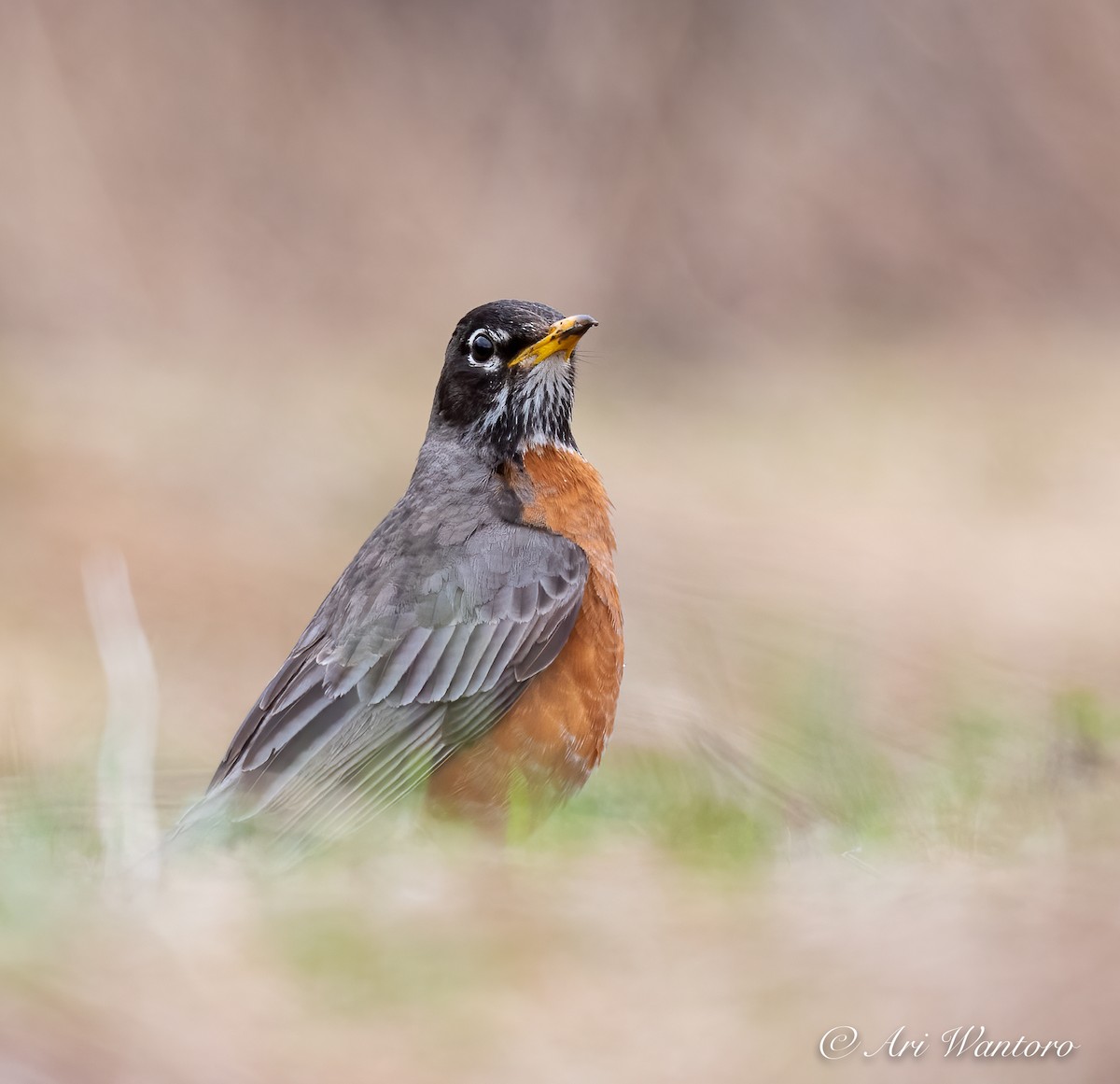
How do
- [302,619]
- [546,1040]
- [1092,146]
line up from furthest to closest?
[1092,146] → [302,619] → [546,1040]

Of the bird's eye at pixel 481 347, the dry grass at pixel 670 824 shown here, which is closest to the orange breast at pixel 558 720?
the dry grass at pixel 670 824

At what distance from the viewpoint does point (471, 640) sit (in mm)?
5613

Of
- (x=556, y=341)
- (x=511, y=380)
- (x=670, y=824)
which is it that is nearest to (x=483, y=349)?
(x=511, y=380)

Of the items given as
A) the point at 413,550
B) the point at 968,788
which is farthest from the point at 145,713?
the point at 968,788

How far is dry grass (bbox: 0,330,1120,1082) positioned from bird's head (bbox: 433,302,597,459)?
4.29ft

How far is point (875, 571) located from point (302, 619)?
4885 mm

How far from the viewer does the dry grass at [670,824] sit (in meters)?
3.09

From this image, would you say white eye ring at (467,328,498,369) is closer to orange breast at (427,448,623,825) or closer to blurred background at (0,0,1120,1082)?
orange breast at (427,448,623,825)

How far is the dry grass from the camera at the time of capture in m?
3.09

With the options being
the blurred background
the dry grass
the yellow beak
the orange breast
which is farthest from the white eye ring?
the blurred background

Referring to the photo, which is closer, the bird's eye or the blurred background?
the bird's eye

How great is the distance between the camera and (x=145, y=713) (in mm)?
5652

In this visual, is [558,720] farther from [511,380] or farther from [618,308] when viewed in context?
[618,308]

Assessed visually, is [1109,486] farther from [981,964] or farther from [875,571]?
[981,964]
